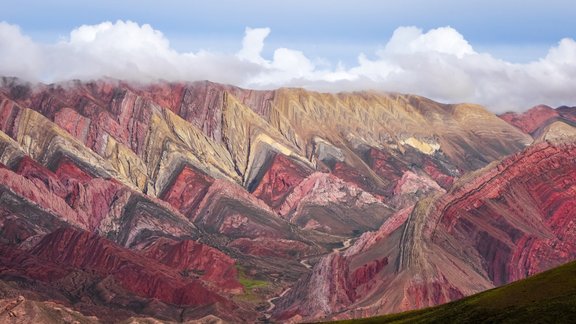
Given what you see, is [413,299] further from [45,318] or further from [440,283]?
[45,318]

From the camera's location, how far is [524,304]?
9006cm

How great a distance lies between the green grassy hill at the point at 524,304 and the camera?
276 feet

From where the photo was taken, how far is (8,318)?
6555 inches

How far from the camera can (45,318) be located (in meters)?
169

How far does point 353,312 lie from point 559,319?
10882cm

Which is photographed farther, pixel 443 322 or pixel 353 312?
pixel 353 312

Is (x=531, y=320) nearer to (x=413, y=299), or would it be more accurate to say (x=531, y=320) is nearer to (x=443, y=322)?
(x=443, y=322)

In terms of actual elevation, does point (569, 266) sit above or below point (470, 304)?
above

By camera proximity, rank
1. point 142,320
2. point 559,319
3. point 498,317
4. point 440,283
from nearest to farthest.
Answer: point 559,319 → point 498,317 → point 142,320 → point 440,283

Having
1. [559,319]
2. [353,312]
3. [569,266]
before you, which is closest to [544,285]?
[569,266]

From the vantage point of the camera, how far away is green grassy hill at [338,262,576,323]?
84.0 metres

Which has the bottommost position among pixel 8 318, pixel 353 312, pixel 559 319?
pixel 8 318

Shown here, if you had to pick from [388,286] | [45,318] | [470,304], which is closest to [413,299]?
[388,286]

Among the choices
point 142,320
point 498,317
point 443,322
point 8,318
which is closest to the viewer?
point 498,317
